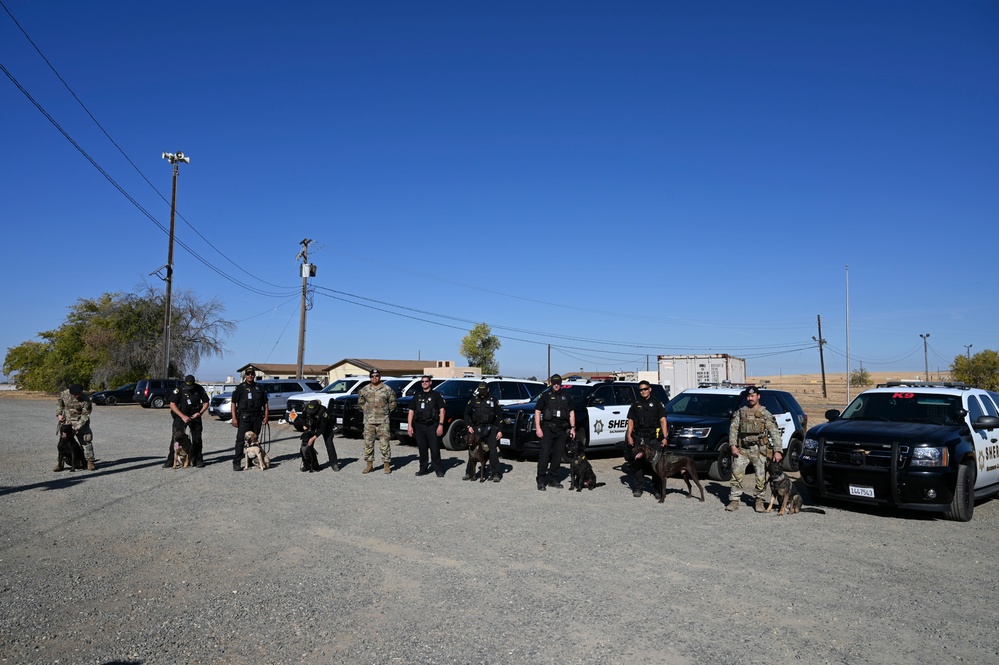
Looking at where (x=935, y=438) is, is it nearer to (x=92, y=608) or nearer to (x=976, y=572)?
(x=976, y=572)

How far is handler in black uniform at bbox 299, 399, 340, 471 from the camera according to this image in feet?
42.8

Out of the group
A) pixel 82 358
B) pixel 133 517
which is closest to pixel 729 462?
pixel 133 517

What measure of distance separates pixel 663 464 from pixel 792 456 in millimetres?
4916

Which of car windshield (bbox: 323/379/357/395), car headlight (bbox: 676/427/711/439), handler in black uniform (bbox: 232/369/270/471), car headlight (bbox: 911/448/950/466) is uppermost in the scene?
car windshield (bbox: 323/379/357/395)

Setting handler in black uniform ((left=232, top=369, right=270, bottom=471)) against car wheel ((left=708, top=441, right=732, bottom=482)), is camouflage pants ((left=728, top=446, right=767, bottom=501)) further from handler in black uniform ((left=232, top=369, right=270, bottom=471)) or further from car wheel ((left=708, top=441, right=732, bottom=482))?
handler in black uniform ((left=232, top=369, right=270, bottom=471))

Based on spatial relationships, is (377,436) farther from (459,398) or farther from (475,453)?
(459,398)

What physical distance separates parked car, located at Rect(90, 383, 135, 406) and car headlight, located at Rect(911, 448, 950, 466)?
38487mm

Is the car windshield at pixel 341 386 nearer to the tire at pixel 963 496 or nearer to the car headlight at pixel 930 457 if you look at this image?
the car headlight at pixel 930 457

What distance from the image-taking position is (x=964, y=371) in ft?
203

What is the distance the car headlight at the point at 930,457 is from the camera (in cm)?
880

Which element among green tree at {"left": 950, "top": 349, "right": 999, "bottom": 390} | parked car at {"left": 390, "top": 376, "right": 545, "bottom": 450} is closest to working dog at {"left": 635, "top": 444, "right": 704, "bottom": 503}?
parked car at {"left": 390, "top": 376, "right": 545, "bottom": 450}

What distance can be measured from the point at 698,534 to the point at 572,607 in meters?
3.12

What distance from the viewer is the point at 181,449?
43.2ft

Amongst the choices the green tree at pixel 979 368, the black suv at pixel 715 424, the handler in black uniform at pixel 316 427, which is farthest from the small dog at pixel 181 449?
the green tree at pixel 979 368
